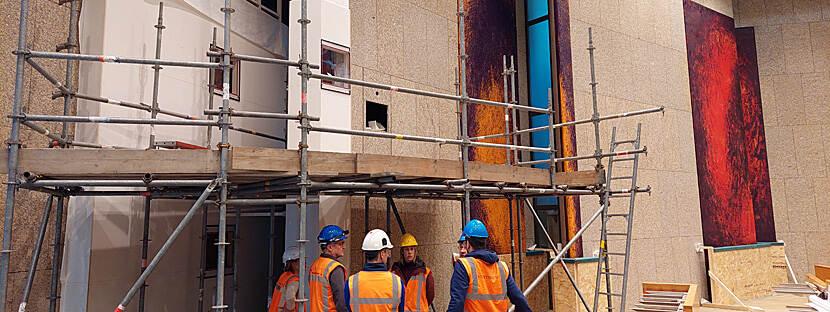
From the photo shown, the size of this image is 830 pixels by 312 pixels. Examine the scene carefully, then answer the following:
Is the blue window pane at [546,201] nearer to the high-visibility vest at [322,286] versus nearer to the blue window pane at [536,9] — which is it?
the blue window pane at [536,9]

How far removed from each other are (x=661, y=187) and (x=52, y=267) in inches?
536

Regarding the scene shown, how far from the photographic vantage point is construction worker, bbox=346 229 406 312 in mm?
5629

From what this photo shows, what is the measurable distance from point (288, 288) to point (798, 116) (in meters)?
18.3

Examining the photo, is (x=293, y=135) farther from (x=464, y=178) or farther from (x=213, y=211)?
(x=464, y=178)

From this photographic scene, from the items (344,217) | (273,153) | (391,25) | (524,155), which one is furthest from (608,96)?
(273,153)

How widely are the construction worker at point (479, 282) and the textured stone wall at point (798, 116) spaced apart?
16.2m

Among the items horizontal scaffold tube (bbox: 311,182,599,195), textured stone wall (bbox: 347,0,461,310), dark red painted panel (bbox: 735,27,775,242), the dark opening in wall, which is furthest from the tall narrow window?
dark red painted panel (bbox: 735,27,775,242)

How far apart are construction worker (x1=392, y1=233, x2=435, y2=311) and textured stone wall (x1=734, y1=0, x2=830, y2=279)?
15438 mm

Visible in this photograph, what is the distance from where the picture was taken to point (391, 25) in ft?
34.7

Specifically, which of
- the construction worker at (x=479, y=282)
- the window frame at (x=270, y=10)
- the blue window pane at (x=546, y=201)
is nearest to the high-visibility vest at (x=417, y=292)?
the construction worker at (x=479, y=282)

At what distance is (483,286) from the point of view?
6020mm

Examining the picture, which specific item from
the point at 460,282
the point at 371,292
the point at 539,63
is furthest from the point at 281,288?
the point at 539,63

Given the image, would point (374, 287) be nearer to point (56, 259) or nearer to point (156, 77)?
point (56, 259)

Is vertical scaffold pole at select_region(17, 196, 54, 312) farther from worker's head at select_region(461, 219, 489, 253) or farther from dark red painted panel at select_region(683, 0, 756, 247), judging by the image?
dark red painted panel at select_region(683, 0, 756, 247)
